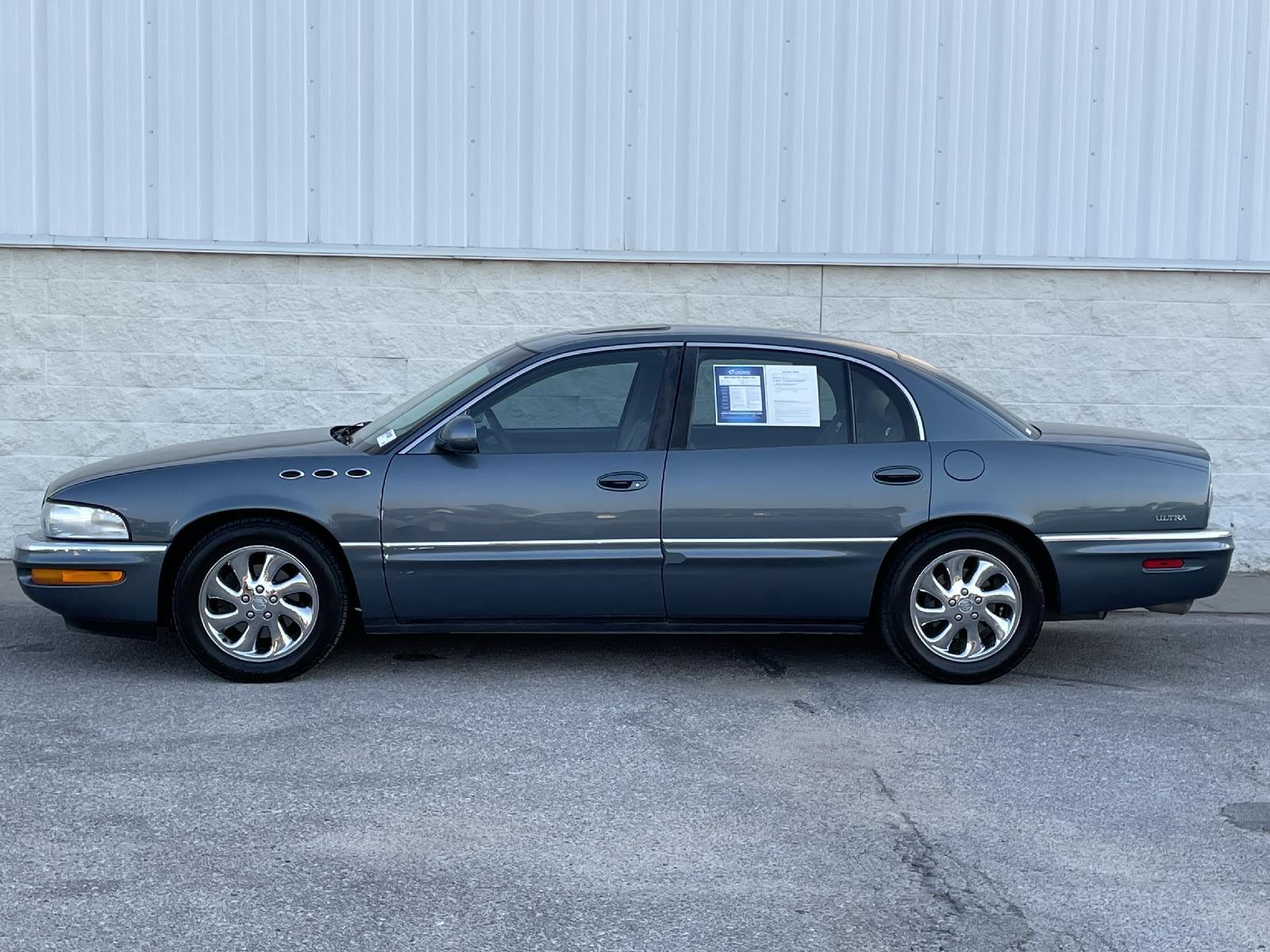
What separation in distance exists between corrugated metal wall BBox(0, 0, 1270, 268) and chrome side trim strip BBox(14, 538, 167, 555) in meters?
3.77

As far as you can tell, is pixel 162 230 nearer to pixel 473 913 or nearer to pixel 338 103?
pixel 338 103

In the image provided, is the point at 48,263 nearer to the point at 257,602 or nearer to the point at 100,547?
the point at 100,547

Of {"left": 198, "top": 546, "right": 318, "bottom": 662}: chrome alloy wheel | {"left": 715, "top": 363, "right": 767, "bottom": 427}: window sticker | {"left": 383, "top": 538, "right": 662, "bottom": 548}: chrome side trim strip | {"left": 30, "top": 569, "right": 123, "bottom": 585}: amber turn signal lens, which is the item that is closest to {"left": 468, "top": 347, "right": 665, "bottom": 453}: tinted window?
{"left": 715, "top": 363, "right": 767, "bottom": 427}: window sticker

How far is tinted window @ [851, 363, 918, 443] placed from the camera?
269 inches

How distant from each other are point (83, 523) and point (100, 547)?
15cm

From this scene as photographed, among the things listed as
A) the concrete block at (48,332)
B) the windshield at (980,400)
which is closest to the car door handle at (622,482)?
the windshield at (980,400)

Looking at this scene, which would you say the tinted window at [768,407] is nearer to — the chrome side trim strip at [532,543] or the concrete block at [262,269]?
the chrome side trim strip at [532,543]

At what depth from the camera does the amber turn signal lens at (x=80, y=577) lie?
6.56 m

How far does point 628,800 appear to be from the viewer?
516 centimetres

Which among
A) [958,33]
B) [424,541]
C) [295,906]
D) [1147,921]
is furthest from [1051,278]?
[295,906]

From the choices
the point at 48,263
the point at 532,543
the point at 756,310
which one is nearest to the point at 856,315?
the point at 756,310

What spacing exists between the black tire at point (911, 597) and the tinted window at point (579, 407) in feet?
4.06

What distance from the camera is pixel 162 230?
9953 mm

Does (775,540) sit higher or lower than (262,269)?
lower
